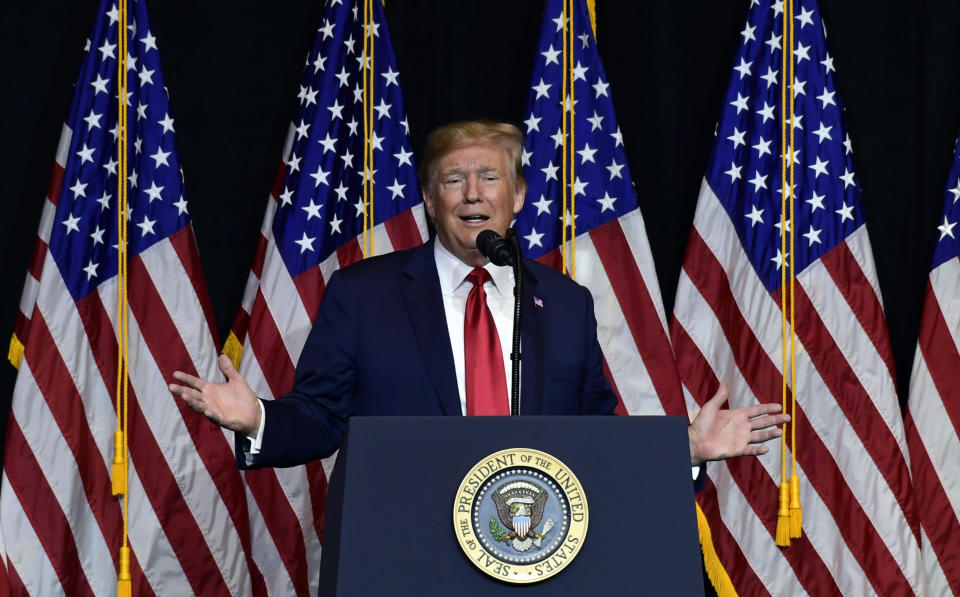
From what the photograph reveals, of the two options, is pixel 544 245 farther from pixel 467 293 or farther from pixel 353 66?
pixel 467 293

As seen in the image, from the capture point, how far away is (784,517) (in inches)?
159

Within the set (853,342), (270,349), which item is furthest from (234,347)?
(853,342)

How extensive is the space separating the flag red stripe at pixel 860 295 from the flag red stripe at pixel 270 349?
1.88 m

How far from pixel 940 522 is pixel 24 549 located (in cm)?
302

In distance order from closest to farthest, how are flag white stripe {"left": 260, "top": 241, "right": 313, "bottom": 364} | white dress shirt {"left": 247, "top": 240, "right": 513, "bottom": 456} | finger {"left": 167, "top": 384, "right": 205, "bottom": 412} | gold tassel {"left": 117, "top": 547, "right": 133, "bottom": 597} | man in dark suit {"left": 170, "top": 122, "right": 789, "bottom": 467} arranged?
finger {"left": 167, "top": 384, "right": 205, "bottom": 412}
man in dark suit {"left": 170, "top": 122, "right": 789, "bottom": 467}
white dress shirt {"left": 247, "top": 240, "right": 513, "bottom": 456}
gold tassel {"left": 117, "top": 547, "right": 133, "bottom": 597}
flag white stripe {"left": 260, "top": 241, "right": 313, "bottom": 364}

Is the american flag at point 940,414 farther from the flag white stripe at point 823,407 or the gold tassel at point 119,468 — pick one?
the gold tassel at point 119,468

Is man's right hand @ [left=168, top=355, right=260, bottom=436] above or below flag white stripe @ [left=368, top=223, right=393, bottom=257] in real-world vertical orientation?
below

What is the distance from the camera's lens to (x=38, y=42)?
4395mm

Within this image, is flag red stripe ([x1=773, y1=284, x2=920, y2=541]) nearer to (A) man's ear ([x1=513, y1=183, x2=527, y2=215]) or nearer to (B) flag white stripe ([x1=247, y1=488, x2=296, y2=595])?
(A) man's ear ([x1=513, y1=183, x2=527, y2=215])

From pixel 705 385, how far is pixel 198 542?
1.80m

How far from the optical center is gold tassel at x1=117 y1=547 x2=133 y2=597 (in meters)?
3.75

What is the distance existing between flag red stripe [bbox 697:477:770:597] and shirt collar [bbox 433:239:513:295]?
5.71ft

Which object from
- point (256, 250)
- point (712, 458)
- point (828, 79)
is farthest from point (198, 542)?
point (828, 79)

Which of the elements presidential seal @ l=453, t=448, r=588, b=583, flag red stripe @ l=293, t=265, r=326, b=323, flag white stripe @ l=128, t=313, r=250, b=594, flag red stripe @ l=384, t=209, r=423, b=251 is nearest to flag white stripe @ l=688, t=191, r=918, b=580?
flag red stripe @ l=384, t=209, r=423, b=251
